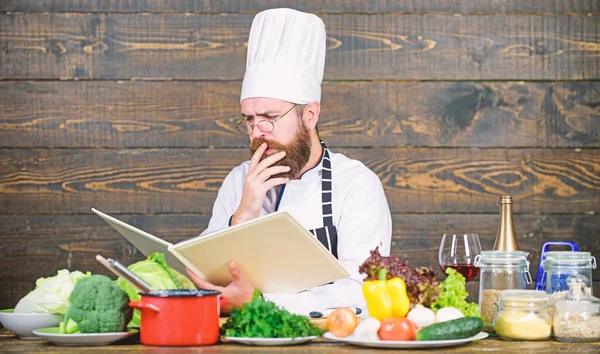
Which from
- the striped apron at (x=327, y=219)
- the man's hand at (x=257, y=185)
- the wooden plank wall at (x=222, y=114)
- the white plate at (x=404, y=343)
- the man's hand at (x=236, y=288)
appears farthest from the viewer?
the wooden plank wall at (x=222, y=114)

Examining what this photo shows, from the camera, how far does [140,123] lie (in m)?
3.40

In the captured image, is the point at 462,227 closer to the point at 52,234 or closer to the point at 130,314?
the point at 52,234

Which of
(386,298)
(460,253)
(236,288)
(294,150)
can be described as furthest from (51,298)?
(294,150)

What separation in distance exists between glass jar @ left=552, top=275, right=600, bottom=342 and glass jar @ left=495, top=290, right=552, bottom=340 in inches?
0.9

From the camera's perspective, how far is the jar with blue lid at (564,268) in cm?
186

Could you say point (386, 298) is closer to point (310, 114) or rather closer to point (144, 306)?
point (144, 306)

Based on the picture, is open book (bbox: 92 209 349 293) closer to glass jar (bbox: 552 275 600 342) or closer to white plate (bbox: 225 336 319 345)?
white plate (bbox: 225 336 319 345)

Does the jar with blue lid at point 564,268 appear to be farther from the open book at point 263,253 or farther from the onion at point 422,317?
the open book at point 263,253

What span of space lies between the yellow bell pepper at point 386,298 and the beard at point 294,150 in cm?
100

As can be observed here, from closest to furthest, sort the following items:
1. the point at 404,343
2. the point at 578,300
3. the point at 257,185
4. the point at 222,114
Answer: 1. the point at 404,343
2. the point at 578,300
3. the point at 257,185
4. the point at 222,114

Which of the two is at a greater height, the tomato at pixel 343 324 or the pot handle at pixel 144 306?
the pot handle at pixel 144 306

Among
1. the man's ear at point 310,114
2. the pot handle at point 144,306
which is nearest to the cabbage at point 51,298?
the pot handle at point 144,306

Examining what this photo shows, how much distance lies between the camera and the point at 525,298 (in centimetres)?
170

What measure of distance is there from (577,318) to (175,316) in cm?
78
